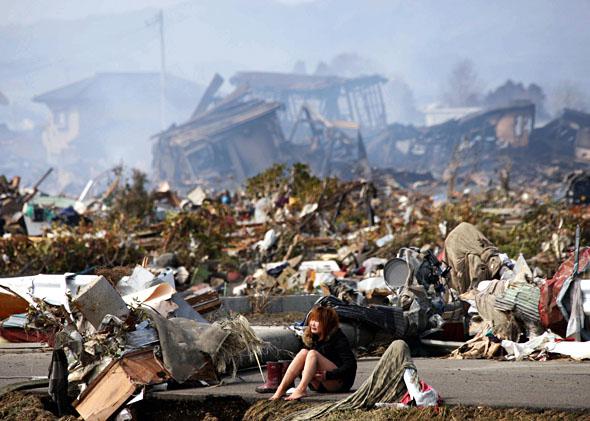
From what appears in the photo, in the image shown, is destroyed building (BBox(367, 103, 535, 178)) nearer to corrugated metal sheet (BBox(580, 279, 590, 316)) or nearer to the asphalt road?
corrugated metal sheet (BBox(580, 279, 590, 316))

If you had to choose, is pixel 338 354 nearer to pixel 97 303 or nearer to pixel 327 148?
pixel 97 303

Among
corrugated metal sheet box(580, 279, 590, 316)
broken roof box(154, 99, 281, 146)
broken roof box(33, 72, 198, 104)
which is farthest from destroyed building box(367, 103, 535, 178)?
corrugated metal sheet box(580, 279, 590, 316)

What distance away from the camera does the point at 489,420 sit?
19.7 feet

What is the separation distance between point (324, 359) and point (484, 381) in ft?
4.10

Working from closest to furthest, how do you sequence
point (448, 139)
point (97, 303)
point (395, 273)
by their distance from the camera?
1. point (97, 303)
2. point (395, 273)
3. point (448, 139)

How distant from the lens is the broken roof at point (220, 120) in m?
104

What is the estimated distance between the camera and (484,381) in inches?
283

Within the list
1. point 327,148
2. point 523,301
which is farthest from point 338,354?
point 327,148

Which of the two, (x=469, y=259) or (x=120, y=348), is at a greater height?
(x=120, y=348)

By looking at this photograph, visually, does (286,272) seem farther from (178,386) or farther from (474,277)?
(178,386)

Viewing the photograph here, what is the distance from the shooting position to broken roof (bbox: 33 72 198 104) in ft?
489

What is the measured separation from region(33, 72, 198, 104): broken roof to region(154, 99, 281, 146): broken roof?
1531 inches

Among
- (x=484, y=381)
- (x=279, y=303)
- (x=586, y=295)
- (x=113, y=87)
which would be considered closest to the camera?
(x=484, y=381)

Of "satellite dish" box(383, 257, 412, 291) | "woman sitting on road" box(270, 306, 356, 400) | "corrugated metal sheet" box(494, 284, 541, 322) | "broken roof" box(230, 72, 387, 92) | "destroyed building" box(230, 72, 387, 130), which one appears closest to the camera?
"woman sitting on road" box(270, 306, 356, 400)
